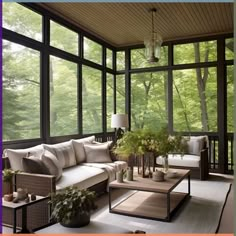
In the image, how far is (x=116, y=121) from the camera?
6.01 meters

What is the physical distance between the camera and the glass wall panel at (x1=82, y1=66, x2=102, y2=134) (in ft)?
20.9

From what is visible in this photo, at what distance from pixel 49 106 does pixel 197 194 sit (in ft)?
10.1

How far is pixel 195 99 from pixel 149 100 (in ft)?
3.94

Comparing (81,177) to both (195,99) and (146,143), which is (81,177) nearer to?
(146,143)

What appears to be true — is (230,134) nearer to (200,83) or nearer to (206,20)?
(200,83)

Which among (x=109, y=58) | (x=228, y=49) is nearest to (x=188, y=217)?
(x=228, y=49)

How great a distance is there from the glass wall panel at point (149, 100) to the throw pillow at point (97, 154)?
223cm

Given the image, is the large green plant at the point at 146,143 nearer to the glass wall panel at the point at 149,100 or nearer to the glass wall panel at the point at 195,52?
Result: the glass wall panel at the point at 149,100

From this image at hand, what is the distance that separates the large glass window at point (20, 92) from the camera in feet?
13.7

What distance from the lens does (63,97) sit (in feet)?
18.2

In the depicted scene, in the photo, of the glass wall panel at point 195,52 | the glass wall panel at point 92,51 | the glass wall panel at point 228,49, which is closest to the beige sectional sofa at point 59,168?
the glass wall panel at point 92,51

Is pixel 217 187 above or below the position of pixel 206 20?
below

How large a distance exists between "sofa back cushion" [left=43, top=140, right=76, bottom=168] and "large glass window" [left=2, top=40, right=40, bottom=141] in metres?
0.54

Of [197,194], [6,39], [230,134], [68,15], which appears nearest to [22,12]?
[6,39]
